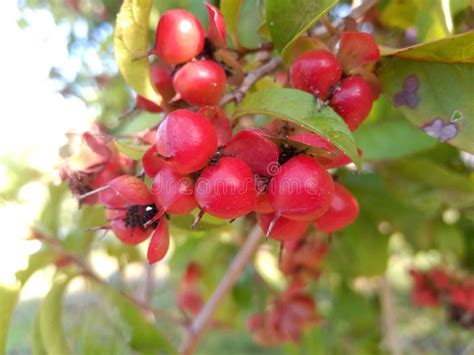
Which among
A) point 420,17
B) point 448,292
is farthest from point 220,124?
point 448,292

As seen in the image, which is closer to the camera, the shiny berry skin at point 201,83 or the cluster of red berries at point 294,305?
the shiny berry skin at point 201,83

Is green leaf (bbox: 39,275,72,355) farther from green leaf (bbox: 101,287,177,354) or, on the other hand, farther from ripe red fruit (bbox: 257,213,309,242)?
ripe red fruit (bbox: 257,213,309,242)

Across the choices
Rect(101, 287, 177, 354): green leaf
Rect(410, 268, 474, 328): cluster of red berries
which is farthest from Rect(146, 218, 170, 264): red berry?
Rect(410, 268, 474, 328): cluster of red berries

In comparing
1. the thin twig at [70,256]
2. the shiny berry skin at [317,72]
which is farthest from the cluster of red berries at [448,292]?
the shiny berry skin at [317,72]

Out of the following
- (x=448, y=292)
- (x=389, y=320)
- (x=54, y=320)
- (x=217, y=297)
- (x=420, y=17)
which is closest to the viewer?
(x=420, y=17)

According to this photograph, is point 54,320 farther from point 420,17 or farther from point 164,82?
point 420,17

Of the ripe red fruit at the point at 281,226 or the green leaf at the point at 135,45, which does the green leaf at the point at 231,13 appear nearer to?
the green leaf at the point at 135,45
